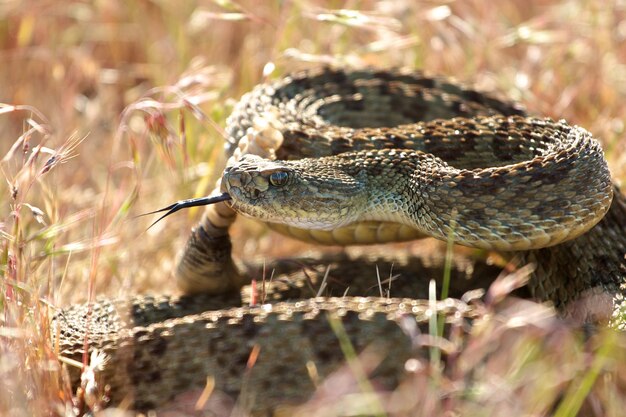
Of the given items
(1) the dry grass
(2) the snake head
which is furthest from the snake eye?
(1) the dry grass

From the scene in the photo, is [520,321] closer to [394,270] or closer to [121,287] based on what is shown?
[394,270]

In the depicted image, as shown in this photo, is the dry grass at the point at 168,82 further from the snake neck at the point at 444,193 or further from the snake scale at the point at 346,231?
the snake neck at the point at 444,193

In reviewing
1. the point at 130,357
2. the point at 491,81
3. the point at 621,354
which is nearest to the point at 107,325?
the point at 130,357

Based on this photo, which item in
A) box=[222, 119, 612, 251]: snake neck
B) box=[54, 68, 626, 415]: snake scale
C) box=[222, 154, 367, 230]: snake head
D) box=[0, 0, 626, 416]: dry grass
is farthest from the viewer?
box=[0, 0, 626, 416]: dry grass

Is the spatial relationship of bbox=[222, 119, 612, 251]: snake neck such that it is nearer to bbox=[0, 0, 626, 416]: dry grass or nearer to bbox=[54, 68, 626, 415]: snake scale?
bbox=[54, 68, 626, 415]: snake scale

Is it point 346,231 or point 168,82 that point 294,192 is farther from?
point 168,82

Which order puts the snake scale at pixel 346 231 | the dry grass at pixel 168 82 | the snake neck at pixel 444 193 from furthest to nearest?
the dry grass at pixel 168 82, the snake neck at pixel 444 193, the snake scale at pixel 346 231

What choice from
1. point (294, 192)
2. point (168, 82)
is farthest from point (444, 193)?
point (168, 82)

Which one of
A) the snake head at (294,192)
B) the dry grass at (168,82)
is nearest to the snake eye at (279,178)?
the snake head at (294,192)
